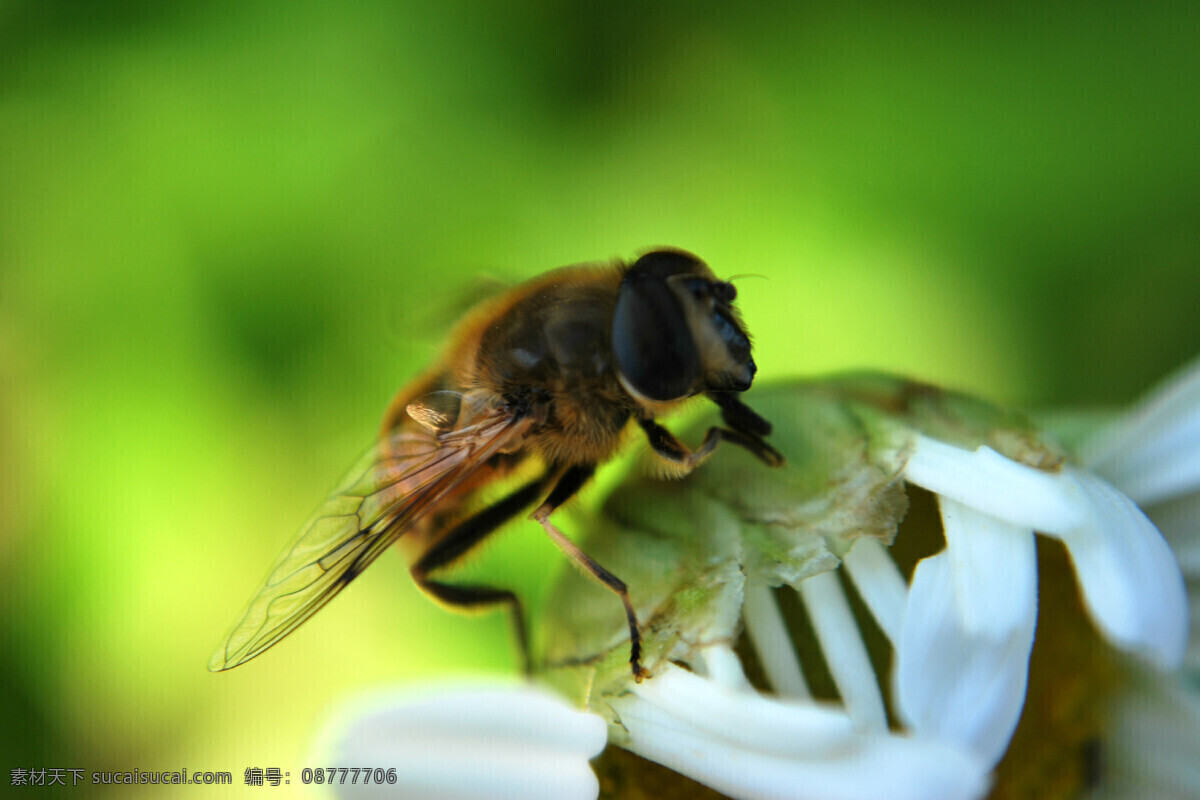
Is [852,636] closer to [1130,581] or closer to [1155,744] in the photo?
[1130,581]

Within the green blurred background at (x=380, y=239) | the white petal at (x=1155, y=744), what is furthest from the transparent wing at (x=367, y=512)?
the white petal at (x=1155, y=744)

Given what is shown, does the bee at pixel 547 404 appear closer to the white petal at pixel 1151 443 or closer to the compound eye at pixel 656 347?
the compound eye at pixel 656 347

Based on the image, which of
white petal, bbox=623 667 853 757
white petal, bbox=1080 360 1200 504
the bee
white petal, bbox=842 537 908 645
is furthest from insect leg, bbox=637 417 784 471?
white petal, bbox=1080 360 1200 504

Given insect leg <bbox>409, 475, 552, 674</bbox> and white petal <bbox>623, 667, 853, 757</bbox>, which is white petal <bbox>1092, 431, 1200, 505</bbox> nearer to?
white petal <bbox>623, 667, 853, 757</bbox>

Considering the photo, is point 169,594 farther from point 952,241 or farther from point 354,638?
point 952,241

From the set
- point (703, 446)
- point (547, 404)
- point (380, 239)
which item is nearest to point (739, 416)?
point (703, 446)

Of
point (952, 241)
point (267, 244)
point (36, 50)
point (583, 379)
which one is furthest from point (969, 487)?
point (36, 50)
